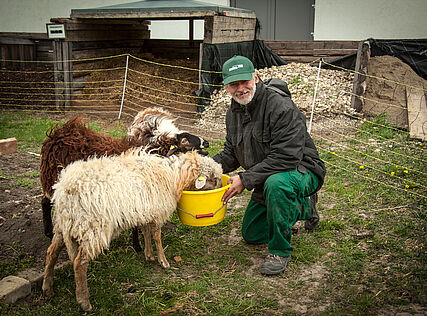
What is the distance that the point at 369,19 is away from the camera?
11.1 metres

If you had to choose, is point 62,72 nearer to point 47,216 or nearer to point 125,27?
point 125,27

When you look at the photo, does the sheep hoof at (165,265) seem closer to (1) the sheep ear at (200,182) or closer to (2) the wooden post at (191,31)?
(1) the sheep ear at (200,182)

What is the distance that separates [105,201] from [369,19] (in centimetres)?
1046

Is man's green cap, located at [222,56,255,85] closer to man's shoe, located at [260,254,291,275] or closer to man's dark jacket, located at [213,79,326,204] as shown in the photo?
man's dark jacket, located at [213,79,326,204]

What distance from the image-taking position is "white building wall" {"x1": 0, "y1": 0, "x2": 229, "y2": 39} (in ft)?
42.9

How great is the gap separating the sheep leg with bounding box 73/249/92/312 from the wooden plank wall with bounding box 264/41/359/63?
9144mm

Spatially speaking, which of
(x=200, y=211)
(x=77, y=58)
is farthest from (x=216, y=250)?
(x=77, y=58)

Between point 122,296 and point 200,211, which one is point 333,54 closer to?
point 200,211

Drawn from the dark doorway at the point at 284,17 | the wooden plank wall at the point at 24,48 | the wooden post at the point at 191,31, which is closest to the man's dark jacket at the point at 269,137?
the wooden post at the point at 191,31

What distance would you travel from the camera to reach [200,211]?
347 cm

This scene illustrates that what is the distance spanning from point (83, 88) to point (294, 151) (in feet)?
26.8

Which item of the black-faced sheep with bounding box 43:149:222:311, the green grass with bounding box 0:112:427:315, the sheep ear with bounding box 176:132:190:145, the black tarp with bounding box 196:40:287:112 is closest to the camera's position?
the black-faced sheep with bounding box 43:149:222:311

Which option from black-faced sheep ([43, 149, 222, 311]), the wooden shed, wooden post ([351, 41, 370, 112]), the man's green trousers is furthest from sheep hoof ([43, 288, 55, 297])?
wooden post ([351, 41, 370, 112])

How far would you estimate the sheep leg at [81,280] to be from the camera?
2.93 m
